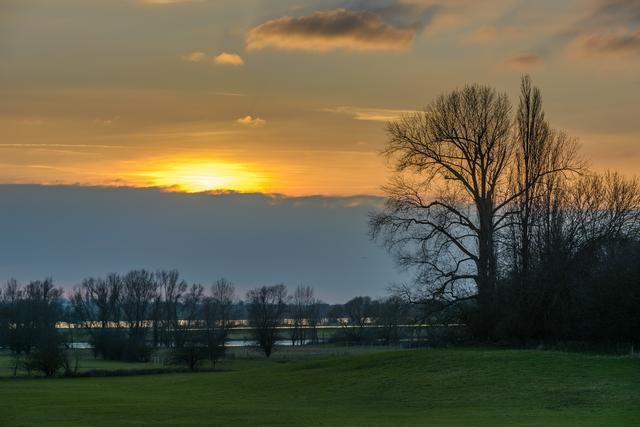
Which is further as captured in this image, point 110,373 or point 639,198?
point 110,373

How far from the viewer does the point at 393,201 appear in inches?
2280

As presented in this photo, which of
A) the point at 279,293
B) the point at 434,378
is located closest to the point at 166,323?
the point at 279,293

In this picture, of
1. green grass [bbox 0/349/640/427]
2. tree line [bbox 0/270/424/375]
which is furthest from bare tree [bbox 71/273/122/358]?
green grass [bbox 0/349/640/427]

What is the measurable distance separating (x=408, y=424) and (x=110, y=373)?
51.1m

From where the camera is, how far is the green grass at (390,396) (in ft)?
102

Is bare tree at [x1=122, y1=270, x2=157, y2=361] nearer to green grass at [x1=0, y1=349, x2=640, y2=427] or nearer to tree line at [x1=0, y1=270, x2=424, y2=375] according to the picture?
tree line at [x1=0, y1=270, x2=424, y2=375]

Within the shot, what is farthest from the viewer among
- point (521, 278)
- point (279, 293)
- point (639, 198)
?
point (279, 293)

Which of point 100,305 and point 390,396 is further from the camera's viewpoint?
point 100,305

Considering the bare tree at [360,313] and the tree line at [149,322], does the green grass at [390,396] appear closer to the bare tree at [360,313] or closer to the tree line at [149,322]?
the tree line at [149,322]

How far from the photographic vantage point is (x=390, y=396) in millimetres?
39125

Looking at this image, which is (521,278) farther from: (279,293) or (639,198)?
(279,293)

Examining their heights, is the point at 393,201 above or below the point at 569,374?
above

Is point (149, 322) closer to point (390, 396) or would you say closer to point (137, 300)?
point (137, 300)

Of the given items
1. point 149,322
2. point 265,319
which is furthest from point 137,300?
point 265,319
